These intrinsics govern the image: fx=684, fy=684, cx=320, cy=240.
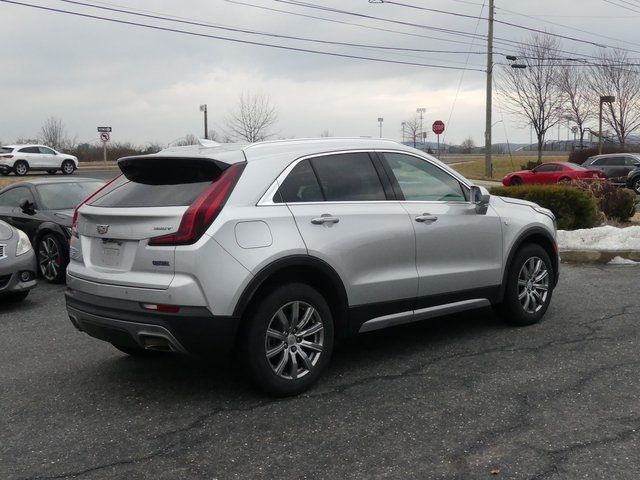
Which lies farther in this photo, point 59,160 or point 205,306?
point 59,160

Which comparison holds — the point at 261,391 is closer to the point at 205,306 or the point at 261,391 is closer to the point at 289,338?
the point at 289,338

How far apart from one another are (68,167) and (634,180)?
2651cm

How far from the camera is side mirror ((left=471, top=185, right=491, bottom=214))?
5.76 meters

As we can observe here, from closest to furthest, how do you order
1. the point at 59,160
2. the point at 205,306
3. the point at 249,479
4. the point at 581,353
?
1. the point at 249,479
2. the point at 205,306
3. the point at 581,353
4. the point at 59,160

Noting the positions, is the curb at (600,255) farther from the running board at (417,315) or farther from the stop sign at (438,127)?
the stop sign at (438,127)

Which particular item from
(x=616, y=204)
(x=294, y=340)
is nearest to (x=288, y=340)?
(x=294, y=340)

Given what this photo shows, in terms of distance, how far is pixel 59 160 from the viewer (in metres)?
34.3

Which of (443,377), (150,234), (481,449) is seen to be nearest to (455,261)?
(443,377)

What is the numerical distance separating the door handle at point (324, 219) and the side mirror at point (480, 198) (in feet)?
5.13

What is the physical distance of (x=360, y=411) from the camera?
4.31 meters

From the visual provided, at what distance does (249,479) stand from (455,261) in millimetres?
2799

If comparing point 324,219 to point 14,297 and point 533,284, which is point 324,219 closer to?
point 533,284

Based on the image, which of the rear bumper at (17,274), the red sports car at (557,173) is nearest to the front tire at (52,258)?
the rear bumper at (17,274)

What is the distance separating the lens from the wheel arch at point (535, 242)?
6.07 metres
